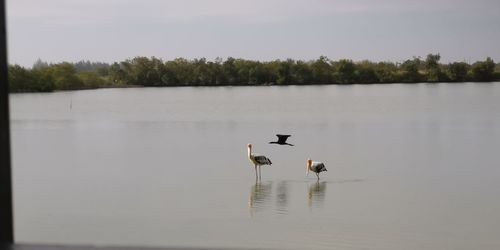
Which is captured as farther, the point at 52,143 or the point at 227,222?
the point at 52,143

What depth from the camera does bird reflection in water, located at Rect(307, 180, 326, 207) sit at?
4.30 m

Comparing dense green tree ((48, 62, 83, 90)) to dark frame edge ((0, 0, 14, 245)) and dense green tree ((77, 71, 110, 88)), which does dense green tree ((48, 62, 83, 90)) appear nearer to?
dense green tree ((77, 71, 110, 88))

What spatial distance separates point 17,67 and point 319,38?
526 cm

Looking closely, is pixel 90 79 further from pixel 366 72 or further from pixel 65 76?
pixel 366 72

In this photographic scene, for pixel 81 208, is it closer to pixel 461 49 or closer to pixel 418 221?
pixel 418 221

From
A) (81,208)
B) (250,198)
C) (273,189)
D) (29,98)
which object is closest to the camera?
(81,208)

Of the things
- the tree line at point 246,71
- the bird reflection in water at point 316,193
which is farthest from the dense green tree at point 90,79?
the bird reflection in water at point 316,193

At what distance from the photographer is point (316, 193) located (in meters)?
4.68

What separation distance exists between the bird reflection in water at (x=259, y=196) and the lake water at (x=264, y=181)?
12mm

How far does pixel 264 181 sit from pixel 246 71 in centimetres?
586

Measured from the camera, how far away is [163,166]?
247 inches

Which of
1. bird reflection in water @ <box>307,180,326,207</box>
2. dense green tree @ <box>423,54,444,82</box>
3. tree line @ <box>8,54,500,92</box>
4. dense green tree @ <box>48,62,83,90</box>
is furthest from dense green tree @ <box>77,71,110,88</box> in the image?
bird reflection in water @ <box>307,180,326,207</box>

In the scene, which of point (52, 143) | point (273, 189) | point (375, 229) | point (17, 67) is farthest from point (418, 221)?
point (17, 67)

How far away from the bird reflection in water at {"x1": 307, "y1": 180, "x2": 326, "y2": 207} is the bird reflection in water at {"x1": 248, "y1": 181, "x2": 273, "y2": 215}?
11.6 inches
